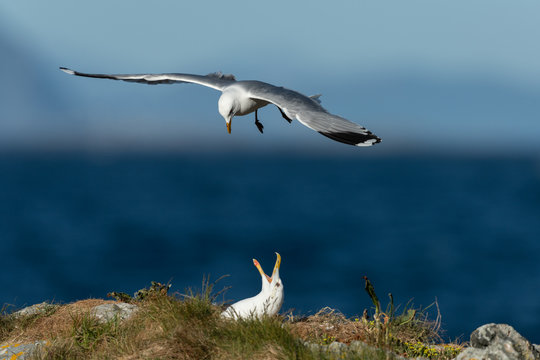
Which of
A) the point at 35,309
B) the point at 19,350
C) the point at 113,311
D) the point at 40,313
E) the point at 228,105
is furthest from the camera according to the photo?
the point at 35,309

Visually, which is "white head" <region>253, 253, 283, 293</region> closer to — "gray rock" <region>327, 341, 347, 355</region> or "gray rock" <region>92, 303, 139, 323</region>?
"gray rock" <region>327, 341, 347, 355</region>

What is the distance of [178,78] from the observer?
32.9 ft

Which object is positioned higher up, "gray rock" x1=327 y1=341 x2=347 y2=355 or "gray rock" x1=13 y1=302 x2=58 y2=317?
"gray rock" x1=327 y1=341 x2=347 y2=355

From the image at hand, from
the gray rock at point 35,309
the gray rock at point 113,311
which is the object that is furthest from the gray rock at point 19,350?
the gray rock at point 35,309

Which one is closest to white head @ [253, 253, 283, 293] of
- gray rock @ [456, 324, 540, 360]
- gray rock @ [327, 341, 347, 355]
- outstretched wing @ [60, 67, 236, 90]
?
gray rock @ [327, 341, 347, 355]

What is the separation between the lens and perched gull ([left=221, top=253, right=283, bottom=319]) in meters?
8.16

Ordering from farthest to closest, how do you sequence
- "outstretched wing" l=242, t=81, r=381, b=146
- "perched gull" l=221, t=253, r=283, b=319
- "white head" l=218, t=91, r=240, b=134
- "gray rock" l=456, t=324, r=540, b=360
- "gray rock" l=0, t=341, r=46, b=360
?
"white head" l=218, t=91, r=240, b=134 < "gray rock" l=0, t=341, r=46, b=360 < "perched gull" l=221, t=253, r=283, b=319 < "gray rock" l=456, t=324, r=540, b=360 < "outstretched wing" l=242, t=81, r=381, b=146

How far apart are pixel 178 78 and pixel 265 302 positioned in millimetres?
3814

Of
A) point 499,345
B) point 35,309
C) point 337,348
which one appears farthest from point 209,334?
point 35,309

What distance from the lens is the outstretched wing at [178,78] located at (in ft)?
32.5

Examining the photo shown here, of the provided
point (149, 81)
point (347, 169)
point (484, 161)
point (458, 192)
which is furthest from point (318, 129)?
point (484, 161)

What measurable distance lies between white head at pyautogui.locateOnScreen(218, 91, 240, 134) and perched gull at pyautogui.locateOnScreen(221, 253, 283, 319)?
213 centimetres

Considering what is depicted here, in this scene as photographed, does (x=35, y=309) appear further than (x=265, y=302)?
Yes

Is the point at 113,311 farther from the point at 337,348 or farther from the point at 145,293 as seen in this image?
the point at 337,348
